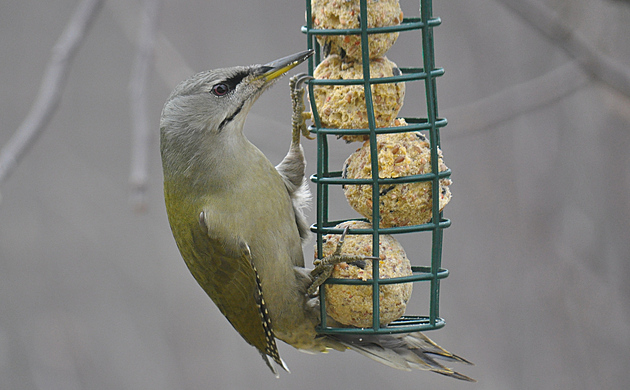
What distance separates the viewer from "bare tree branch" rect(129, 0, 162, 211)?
10.8 feet

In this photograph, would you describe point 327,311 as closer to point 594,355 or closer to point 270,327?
point 270,327

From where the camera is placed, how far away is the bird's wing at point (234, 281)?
4105 millimetres

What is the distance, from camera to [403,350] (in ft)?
13.6

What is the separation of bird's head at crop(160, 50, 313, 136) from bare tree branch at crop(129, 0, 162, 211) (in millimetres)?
475

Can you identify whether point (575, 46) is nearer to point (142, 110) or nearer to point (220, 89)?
point (220, 89)

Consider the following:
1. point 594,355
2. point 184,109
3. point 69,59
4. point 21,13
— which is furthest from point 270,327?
point 21,13

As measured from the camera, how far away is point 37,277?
8.85 metres

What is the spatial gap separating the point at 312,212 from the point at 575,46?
98.6 inches

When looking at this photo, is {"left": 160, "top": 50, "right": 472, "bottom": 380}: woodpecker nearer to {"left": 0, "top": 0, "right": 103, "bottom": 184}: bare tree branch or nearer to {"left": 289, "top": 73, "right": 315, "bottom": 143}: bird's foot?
{"left": 289, "top": 73, "right": 315, "bottom": 143}: bird's foot

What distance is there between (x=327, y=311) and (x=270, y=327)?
35cm

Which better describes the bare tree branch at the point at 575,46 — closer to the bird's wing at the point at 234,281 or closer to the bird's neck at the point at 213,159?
the bird's neck at the point at 213,159

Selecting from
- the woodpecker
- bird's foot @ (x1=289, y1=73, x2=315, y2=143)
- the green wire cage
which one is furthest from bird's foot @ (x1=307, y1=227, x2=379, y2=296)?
bird's foot @ (x1=289, y1=73, x2=315, y2=143)

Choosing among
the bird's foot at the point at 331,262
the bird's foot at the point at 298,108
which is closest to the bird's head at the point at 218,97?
the bird's foot at the point at 298,108

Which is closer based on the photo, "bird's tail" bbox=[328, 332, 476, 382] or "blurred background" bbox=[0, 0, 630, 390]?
"bird's tail" bbox=[328, 332, 476, 382]
